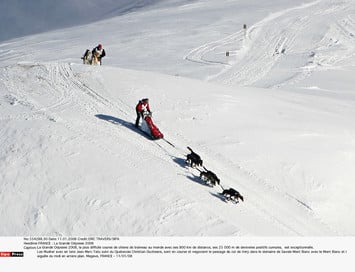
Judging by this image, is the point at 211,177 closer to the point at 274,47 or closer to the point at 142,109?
the point at 142,109

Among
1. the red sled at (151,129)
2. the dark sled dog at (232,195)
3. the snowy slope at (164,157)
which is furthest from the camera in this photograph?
the red sled at (151,129)

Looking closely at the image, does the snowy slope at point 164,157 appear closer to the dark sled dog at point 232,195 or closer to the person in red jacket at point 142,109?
the dark sled dog at point 232,195

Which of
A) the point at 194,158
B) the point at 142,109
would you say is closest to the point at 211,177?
the point at 194,158

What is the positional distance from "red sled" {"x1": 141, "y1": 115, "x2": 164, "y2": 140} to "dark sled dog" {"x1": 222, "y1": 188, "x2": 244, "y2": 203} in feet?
9.79

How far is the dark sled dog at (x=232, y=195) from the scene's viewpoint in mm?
11523

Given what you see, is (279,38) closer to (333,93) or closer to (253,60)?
(253,60)

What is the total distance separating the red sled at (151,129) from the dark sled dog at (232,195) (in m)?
2.98

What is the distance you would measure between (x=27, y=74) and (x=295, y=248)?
12051 mm

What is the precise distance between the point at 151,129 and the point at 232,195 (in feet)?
11.2

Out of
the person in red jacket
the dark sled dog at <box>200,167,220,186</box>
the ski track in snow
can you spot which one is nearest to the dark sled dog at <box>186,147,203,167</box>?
the dark sled dog at <box>200,167,220,186</box>

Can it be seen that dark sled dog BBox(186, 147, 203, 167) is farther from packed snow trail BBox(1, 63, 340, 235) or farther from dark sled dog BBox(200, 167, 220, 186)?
dark sled dog BBox(200, 167, 220, 186)

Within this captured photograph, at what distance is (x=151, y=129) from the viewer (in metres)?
13.8

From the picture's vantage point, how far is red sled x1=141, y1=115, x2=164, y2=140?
45.3ft

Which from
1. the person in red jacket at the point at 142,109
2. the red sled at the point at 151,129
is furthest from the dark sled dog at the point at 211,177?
the person in red jacket at the point at 142,109
